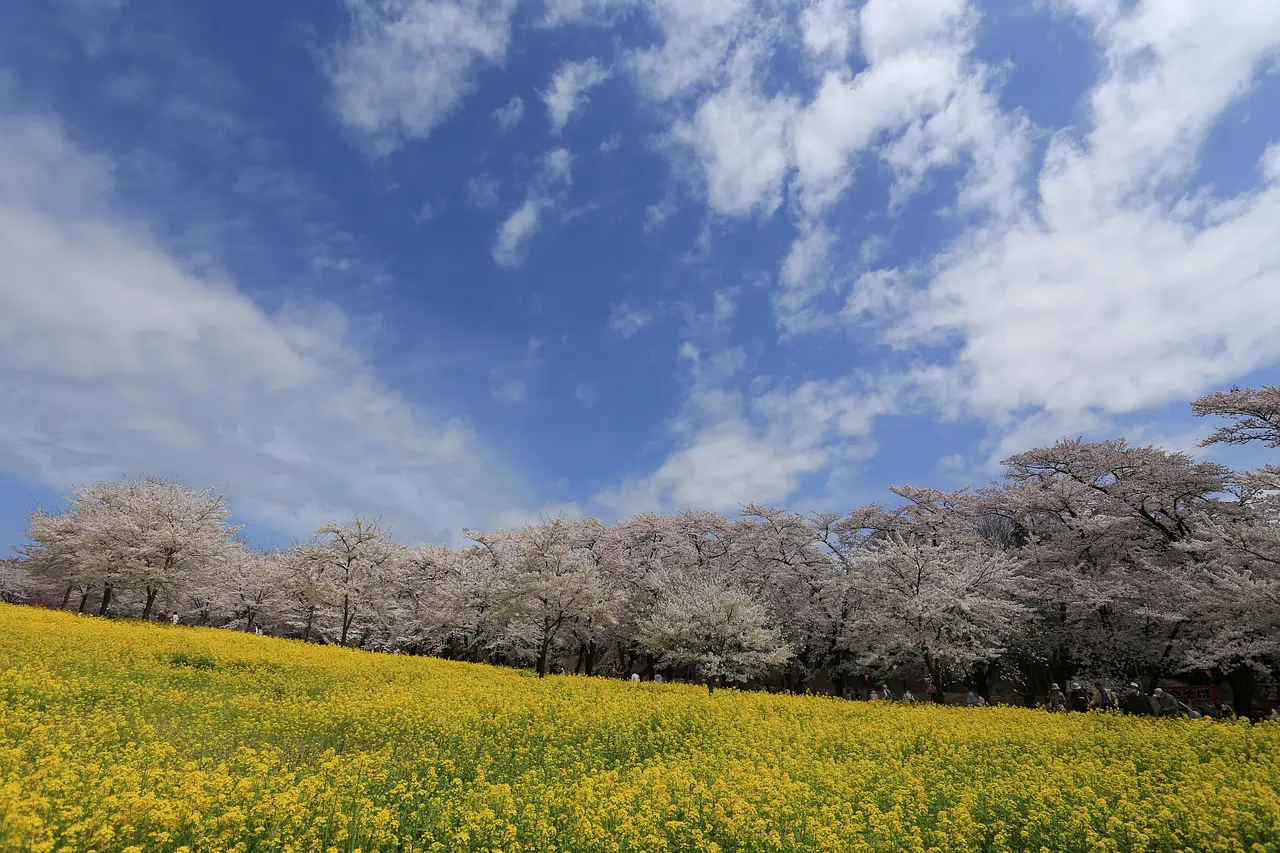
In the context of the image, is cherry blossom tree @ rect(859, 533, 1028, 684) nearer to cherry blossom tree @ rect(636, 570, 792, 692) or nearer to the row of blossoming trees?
the row of blossoming trees

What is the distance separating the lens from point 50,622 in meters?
24.3

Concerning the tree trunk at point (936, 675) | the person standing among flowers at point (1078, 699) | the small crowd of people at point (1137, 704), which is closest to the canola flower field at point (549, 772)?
the small crowd of people at point (1137, 704)

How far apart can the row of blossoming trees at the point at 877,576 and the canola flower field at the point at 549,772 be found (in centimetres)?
1063

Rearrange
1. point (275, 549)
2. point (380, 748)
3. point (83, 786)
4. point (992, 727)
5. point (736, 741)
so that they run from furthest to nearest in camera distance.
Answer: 1. point (275, 549)
2. point (992, 727)
3. point (736, 741)
4. point (380, 748)
5. point (83, 786)

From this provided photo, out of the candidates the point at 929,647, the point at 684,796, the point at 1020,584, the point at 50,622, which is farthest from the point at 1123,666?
the point at 50,622

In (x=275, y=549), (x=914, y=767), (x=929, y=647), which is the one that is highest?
(x=275, y=549)

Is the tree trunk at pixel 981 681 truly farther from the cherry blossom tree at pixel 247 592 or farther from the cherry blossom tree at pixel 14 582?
the cherry blossom tree at pixel 14 582

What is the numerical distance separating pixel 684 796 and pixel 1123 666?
1312 inches

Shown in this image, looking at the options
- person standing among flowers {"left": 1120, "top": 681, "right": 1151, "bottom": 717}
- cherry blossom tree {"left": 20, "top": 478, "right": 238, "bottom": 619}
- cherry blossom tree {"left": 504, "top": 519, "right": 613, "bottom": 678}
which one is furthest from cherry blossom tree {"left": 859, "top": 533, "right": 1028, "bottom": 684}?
cherry blossom tree {"left": 20, "top": 478, "right": 238, "bottom": 619}

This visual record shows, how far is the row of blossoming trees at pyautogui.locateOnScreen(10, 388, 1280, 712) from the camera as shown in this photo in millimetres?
27562

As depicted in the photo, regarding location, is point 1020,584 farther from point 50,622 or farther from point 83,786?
point 50,622

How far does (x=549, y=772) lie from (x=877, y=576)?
26.7 meters

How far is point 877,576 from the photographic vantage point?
108ft

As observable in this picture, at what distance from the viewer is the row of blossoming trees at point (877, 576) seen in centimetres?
2756
